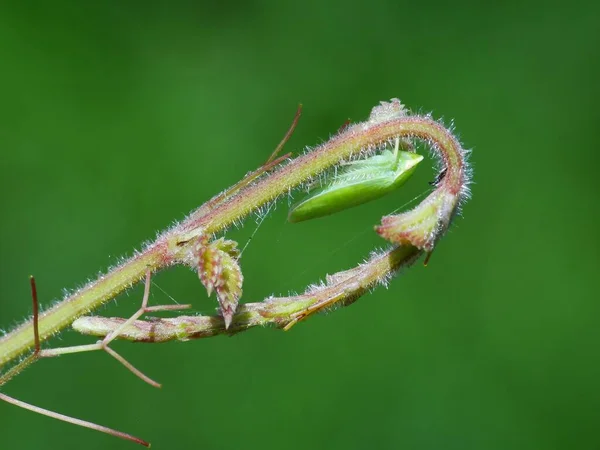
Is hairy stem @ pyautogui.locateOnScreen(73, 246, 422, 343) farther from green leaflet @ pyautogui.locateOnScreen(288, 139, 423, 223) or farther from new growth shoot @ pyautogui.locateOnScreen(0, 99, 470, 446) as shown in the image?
green leaflet @ pyautogui.locateOnScreen(288, 139, 423, 223)

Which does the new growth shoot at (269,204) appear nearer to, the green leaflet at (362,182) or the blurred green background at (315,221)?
the green leaflet at (362,182)

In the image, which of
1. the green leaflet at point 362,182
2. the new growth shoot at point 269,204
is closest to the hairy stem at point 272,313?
the new growth shoot at point 269,204

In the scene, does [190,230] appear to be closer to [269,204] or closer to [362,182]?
[269,204]

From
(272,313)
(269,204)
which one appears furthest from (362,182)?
(272,313)

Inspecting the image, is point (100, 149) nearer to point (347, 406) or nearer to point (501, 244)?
point (347, 406)

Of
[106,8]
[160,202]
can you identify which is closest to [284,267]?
[160,202]
